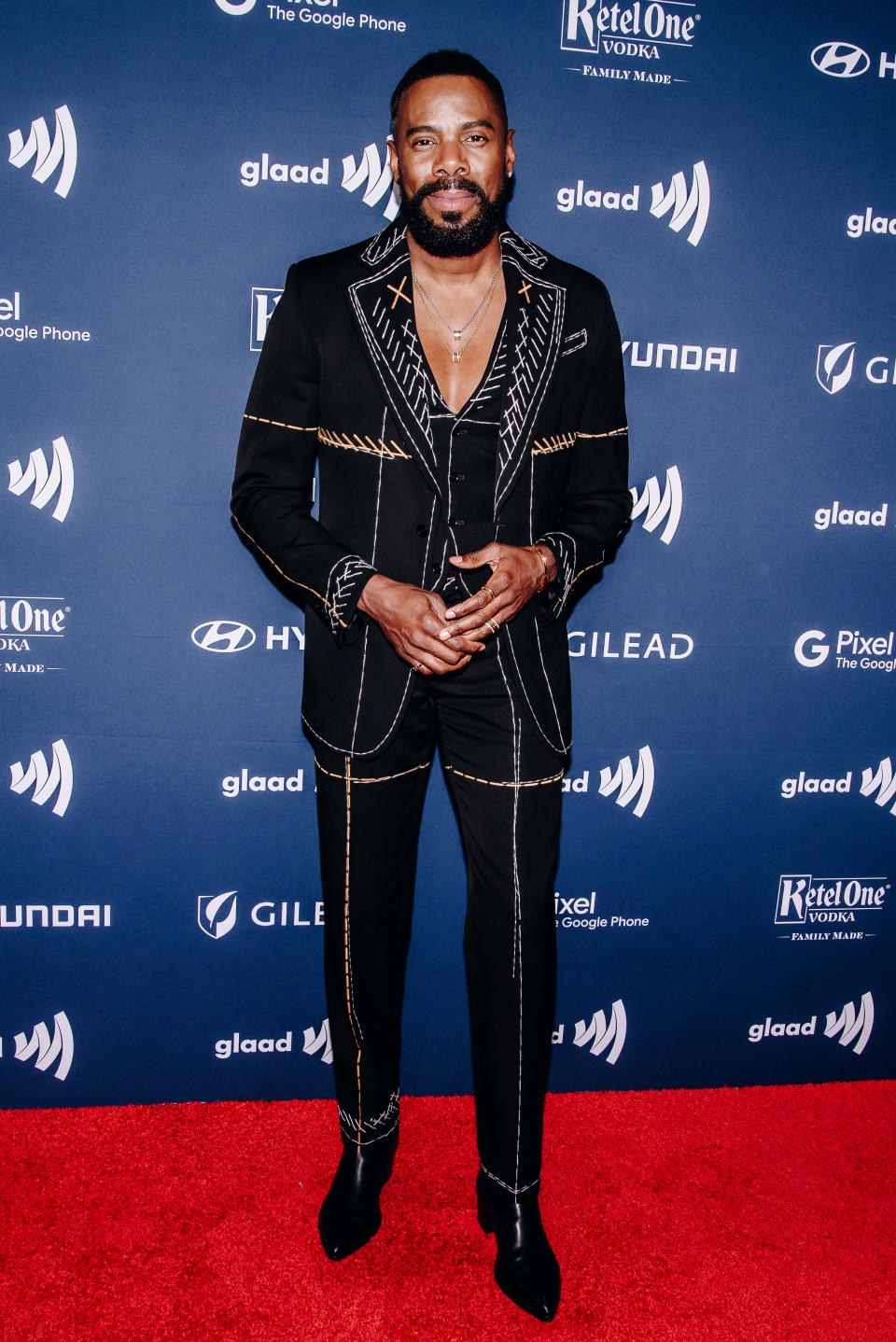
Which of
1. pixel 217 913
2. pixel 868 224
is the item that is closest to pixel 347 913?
pixel 217 913

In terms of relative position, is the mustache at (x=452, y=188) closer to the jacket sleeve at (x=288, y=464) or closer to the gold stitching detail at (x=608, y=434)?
the jacket sleeve at (x=288, y=464)

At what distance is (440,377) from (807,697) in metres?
1.27

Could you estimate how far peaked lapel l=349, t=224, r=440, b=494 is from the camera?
1.54 m

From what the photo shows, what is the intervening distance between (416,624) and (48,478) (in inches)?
39.6

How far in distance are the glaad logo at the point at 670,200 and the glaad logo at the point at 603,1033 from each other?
1921 mm

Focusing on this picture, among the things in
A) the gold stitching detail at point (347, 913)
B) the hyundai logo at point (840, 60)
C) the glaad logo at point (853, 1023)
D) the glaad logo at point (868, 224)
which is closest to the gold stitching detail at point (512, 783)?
the gold stitching detail at point (347, 913)

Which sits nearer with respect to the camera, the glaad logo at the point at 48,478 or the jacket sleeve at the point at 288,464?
the jacket sleeve at the point at 288,464

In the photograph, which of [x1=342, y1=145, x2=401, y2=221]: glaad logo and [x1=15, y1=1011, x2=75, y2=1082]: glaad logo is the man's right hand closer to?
[x1=342, y1=145, x2=401, y2=221]: glaad logo

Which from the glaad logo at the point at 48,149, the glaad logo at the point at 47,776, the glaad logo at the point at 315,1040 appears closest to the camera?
the glaad logo at the point at 48,149

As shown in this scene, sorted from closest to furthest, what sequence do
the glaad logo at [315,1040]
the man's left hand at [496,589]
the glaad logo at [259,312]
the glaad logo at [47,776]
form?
the man's left hand at [496,589] < the glaad logo at [259,312] < the glaad logo at [47,776] < the glaad logo at [315,1040]

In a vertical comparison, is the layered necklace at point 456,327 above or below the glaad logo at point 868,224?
below

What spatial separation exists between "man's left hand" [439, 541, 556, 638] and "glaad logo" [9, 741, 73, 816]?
1.09 m

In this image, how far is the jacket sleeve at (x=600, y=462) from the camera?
1.69m

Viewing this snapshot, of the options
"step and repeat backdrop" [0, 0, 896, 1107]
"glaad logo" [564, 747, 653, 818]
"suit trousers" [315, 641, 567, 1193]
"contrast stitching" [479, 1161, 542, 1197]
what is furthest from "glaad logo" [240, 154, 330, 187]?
"contrast stitching" [479, 1161, 542, 1197]
